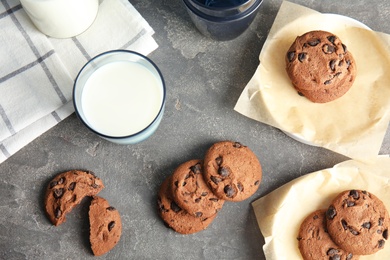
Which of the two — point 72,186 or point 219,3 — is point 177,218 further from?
point 219,3

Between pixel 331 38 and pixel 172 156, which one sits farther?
pixel 172 156

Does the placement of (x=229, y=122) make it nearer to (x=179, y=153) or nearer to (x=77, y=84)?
(x=179, y=153)

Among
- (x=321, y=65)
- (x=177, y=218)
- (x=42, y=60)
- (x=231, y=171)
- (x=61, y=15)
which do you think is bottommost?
(x=177, y=218)

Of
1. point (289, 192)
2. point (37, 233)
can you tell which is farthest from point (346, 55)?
point (37, 233)

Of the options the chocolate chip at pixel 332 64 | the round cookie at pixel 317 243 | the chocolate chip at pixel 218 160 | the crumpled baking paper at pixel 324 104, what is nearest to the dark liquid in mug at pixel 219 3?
the crumpled baking paper at pixel 324 104

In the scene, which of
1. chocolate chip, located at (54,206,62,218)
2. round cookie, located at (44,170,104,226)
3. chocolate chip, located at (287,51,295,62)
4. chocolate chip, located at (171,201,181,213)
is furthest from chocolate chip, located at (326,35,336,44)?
chocolate chip, located at (54,206,62,218)

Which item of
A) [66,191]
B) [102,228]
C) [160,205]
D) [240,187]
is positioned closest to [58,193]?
[66,191]

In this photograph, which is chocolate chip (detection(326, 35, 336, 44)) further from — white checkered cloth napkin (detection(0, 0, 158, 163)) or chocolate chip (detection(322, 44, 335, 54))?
white checkered cloth napkin (detection(0, 0, 158, 163))

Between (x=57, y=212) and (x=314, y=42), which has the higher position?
(x=314, y=42)
